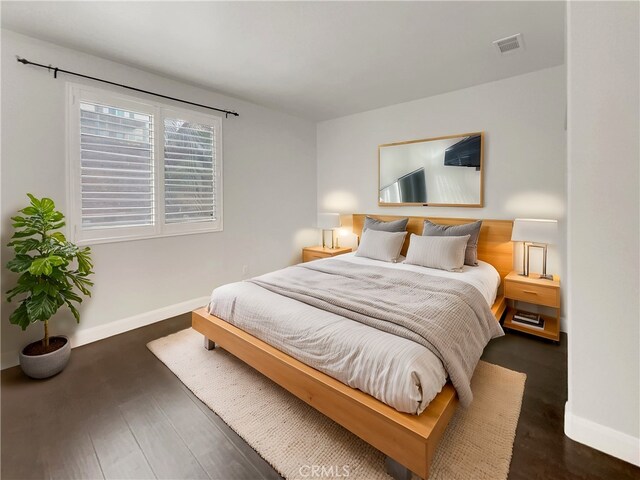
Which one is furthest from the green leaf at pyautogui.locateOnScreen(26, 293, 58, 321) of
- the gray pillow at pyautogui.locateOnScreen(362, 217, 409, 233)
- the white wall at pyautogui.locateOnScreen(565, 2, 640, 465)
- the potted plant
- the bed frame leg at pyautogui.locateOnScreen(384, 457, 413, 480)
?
the white wall at pyautogui.locateOnScreen(565, 2, 640, 465)

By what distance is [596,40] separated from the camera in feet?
5.03

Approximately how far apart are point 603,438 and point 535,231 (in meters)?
1.75

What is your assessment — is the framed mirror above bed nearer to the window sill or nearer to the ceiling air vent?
the ceiling air vent

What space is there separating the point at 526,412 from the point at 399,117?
135 inches

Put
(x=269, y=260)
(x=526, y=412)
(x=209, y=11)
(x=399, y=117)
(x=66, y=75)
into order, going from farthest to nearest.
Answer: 1. (x=269, y=260)
2. (x=399, y=117)
3. (x=66, y=75)
4. (x=209, y=11)
5. (x=526, y=412)

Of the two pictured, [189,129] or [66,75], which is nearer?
[66,75]

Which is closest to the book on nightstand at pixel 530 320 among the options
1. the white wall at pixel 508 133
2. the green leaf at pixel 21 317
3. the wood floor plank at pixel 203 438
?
the white wall at pixel 508 133

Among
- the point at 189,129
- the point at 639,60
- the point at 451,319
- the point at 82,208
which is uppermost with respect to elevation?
the point at 189,129

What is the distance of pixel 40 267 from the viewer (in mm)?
2062

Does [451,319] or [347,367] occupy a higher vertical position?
[451,319]

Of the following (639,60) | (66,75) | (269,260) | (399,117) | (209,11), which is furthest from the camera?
(269,260)

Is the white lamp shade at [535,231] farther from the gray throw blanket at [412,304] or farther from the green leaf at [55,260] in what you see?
the green leaf at [55,260]

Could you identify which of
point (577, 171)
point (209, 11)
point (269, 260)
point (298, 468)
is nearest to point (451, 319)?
point (577, 171)

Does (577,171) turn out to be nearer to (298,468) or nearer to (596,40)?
(596,40)
